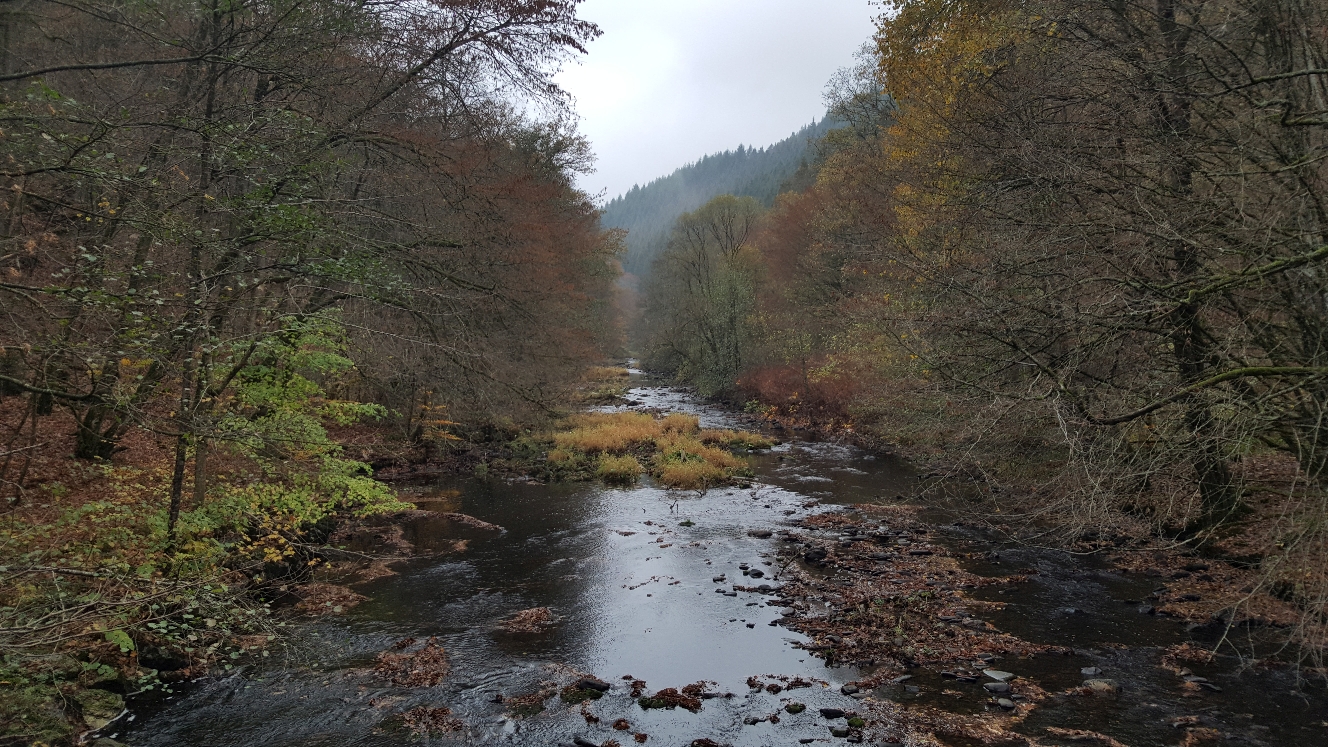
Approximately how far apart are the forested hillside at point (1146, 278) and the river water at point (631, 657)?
1.22m


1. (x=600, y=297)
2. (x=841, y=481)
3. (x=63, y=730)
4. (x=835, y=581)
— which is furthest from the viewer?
(x=600, y=297)

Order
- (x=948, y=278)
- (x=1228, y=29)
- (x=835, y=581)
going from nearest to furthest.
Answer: (x=1228, y=29) < (x=948, y=278) < (x=835, y=581)

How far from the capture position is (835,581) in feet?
39.3

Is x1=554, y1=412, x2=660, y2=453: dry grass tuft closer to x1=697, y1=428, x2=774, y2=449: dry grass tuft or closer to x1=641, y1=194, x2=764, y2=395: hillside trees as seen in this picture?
x1=697, y1=428, x2=774, y2=449: dry grass tuft

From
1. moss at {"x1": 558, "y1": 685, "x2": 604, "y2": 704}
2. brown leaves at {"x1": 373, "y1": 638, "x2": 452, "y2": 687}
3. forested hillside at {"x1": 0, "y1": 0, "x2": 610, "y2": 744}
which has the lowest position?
brown leaves at {"x1": 373, "y1": 638, "x2": 452, "y2": 687}

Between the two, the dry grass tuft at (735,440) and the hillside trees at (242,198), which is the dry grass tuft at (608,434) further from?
the hillside trees at (242,198)

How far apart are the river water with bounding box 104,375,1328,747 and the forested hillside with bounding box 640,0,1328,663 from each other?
1.22 m

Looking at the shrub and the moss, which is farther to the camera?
the shrub

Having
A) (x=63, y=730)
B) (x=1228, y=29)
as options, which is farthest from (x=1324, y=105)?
(x=63, y=730)

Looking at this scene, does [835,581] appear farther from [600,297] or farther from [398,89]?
[600,297]

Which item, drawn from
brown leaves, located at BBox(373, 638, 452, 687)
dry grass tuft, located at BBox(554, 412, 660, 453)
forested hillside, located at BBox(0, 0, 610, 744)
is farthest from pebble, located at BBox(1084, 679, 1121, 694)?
dry grass tuft, located at BBox(554, 412, 660, 453)

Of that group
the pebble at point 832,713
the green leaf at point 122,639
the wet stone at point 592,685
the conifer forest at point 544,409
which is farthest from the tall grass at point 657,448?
the green leaf at point 122,639

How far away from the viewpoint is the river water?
7504mm

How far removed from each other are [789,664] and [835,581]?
311 cm
